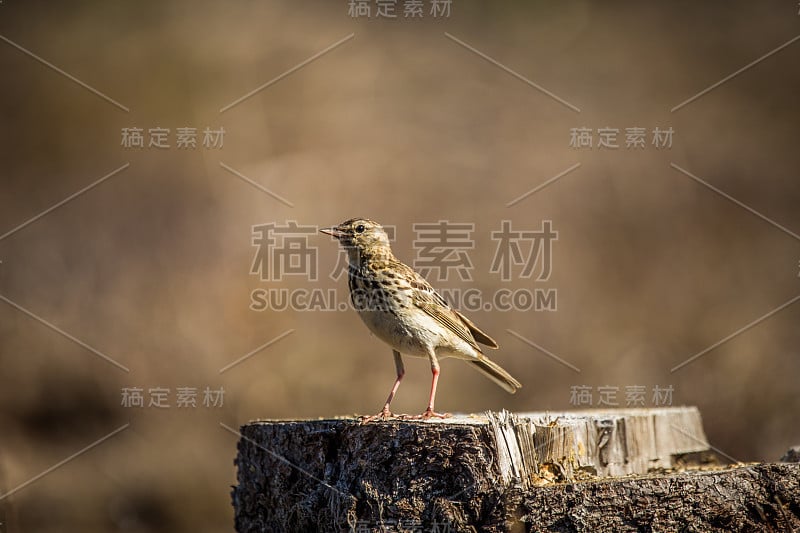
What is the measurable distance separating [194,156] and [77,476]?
5549 millimetres

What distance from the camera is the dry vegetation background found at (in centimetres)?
995

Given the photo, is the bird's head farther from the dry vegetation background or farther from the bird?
the dry vegetation background

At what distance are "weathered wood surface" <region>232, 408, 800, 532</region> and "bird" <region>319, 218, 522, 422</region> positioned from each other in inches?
43.3

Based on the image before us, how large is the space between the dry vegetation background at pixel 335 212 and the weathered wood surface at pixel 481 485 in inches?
217

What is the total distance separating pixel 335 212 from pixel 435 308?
6590mm

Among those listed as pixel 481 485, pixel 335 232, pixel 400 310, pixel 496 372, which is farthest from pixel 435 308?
pixel 481 485

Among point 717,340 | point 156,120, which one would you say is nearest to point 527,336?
point 717,340

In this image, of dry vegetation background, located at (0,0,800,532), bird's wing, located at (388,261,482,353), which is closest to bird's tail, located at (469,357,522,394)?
bird's wing, located at (388,261,482,353)

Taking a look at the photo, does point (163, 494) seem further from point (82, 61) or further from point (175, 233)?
point (82, 61)

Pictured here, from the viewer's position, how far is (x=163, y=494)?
9.52m

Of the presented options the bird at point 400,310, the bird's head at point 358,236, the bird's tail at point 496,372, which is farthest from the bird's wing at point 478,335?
the bird's head at point 358,236

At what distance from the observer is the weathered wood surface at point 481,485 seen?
3965 mm

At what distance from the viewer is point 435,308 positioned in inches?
234

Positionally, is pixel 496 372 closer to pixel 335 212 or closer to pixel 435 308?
pixel 435 308
